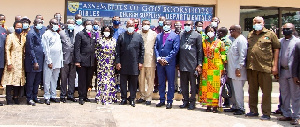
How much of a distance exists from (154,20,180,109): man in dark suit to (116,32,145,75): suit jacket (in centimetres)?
42

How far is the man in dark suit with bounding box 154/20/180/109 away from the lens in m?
8.67

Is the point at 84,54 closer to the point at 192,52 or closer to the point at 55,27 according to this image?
the point at 55,27

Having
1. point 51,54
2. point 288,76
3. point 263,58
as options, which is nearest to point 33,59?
point 51,54

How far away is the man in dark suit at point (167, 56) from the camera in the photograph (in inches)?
341

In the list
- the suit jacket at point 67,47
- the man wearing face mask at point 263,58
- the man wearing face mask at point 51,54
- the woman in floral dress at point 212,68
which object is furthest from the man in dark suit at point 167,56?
the man wearing face mask at point 51,54

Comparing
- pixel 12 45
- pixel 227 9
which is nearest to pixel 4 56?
pixel 12 45

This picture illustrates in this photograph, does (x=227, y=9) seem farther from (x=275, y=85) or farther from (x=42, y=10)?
(x=42, y=10)

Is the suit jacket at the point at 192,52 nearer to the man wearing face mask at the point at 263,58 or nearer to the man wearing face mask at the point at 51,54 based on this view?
the man wearing face mask at the point at 263,58

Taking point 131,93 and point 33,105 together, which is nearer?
point 33,105

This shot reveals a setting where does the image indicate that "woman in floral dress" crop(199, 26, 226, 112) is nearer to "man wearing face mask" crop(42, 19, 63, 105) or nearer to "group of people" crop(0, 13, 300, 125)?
"group of people" crop(0, 13, 300, 125)

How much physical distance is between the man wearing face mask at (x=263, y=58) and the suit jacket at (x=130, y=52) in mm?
2560

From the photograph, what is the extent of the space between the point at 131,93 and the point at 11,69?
2809mm

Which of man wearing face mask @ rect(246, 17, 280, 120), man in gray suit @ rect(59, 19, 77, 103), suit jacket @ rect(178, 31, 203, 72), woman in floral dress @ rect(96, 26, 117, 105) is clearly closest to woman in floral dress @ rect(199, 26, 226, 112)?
suit jacket @ rect(178, 31, 203, 72)

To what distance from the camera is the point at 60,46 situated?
28.9ft
